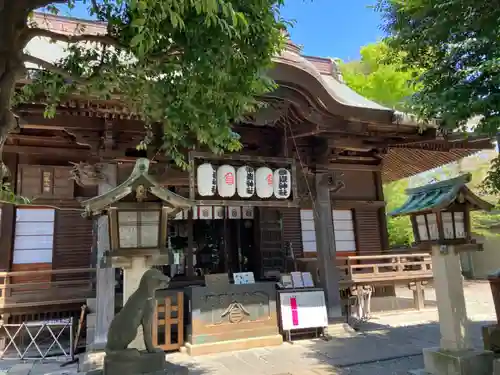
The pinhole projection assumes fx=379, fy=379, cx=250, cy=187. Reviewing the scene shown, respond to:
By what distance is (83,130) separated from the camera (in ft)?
24.4

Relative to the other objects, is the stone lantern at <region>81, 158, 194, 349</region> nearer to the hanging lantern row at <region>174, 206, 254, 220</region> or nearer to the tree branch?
the tree branch

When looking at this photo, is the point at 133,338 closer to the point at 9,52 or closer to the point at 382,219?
the point at 9,52

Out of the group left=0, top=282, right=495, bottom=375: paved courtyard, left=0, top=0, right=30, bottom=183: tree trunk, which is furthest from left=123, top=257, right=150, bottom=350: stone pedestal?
left=0, top=282, right=495, bottom=375: paved courtyard

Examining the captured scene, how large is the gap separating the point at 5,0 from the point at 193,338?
602 cm

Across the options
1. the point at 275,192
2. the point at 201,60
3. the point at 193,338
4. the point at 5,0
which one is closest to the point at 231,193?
the point at 275,192

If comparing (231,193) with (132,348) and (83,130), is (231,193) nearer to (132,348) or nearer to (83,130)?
(83,130)

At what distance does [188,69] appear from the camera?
419 centimetres

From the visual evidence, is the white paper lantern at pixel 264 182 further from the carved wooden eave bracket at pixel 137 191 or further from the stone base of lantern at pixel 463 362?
the stone base of lantern at pixel 463 362

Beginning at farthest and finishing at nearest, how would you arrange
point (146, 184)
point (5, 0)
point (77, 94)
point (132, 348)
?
point (77, 94)
point (146, 184)
point (132, 348)
point (5, 0)

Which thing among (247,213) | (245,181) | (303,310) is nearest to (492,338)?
(303,310)

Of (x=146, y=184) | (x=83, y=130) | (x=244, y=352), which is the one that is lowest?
(x=244, y=352)

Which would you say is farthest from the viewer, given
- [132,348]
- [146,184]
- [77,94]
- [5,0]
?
[77,94]

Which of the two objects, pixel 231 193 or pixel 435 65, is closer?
pixel 435 65

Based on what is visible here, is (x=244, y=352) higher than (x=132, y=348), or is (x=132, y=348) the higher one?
(x=132, y=348)
